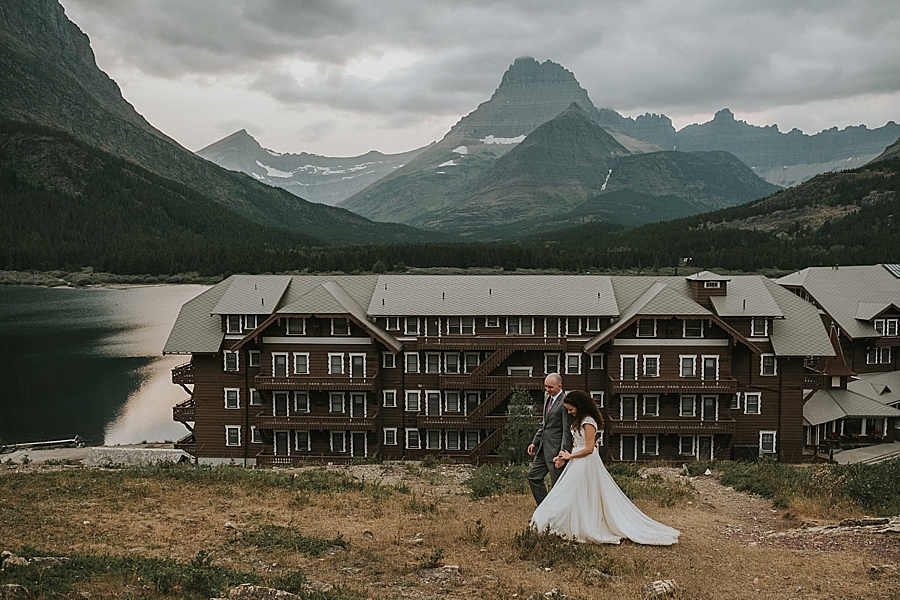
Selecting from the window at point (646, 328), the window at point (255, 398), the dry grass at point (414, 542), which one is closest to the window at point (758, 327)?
the window at point (646, 328)

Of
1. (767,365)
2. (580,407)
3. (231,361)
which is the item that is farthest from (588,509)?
(231,361)

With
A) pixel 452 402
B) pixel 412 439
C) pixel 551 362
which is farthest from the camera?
pixel 412 439

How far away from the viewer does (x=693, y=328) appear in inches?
1574

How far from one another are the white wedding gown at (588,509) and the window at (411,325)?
92.3ft

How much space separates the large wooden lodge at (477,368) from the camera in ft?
131

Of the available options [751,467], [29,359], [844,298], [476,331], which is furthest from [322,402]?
[29,359]

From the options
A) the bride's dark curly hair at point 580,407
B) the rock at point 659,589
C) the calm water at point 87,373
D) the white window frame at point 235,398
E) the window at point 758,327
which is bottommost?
the calm water at point 87,373

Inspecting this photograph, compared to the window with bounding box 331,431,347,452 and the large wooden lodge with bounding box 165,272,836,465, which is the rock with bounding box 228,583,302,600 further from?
the window with bounding box 331,431,347,452

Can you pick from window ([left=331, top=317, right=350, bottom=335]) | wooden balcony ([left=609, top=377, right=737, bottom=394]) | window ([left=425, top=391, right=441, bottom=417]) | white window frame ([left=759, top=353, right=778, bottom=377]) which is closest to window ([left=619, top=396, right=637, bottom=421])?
wooden balcony ([left=609, top=377, right=737, bottom=394])

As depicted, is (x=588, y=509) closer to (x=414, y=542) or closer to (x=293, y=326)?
(x=414, y=542)

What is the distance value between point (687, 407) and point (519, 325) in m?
10.4

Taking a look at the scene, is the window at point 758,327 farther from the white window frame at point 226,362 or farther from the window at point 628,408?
the white window frame at point 226,362

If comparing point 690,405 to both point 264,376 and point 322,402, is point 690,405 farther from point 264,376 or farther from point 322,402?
point 264,376

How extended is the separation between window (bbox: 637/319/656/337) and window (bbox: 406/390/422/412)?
12868 mm
